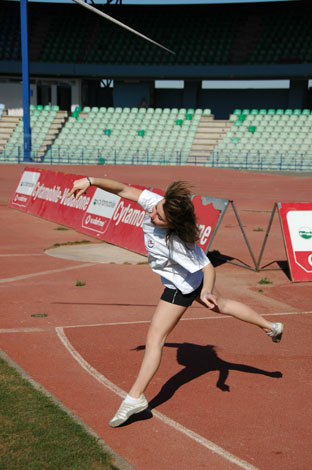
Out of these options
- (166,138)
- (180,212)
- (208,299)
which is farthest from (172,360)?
(166,138)

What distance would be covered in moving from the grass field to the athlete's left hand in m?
1.35

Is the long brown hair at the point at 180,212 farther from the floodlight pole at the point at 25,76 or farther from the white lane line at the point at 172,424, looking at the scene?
the floodlight pole at the point at 25,76

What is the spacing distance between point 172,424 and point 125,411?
45 cm

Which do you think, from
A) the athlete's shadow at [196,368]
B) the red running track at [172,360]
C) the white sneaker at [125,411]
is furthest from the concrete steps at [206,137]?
the white sneaker at [125,411]

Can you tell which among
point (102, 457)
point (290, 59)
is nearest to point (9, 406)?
point (102, 457)

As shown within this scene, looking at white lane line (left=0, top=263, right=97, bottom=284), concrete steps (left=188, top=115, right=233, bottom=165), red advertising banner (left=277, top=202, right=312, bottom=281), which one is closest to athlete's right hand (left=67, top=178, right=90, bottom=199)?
white lane line (left=0, top=263, right=97, bottom=284)

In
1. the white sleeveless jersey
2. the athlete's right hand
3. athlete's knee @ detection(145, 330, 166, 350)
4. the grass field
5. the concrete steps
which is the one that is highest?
the concrete steps

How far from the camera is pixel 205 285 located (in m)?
4.92

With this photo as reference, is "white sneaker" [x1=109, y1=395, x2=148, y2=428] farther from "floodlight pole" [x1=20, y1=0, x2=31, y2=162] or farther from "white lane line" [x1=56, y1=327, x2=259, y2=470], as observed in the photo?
"floodlight pole" [x1=20, y1=0, x2=31, y2=162]

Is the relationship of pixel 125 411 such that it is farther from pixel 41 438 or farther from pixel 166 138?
pixel 166 138

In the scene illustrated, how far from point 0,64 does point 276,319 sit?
49.9 meters

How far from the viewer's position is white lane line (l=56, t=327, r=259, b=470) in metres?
4.43

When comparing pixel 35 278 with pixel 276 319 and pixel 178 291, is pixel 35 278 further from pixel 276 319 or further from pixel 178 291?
pixel 178 291

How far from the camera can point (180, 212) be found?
15.3 ft
